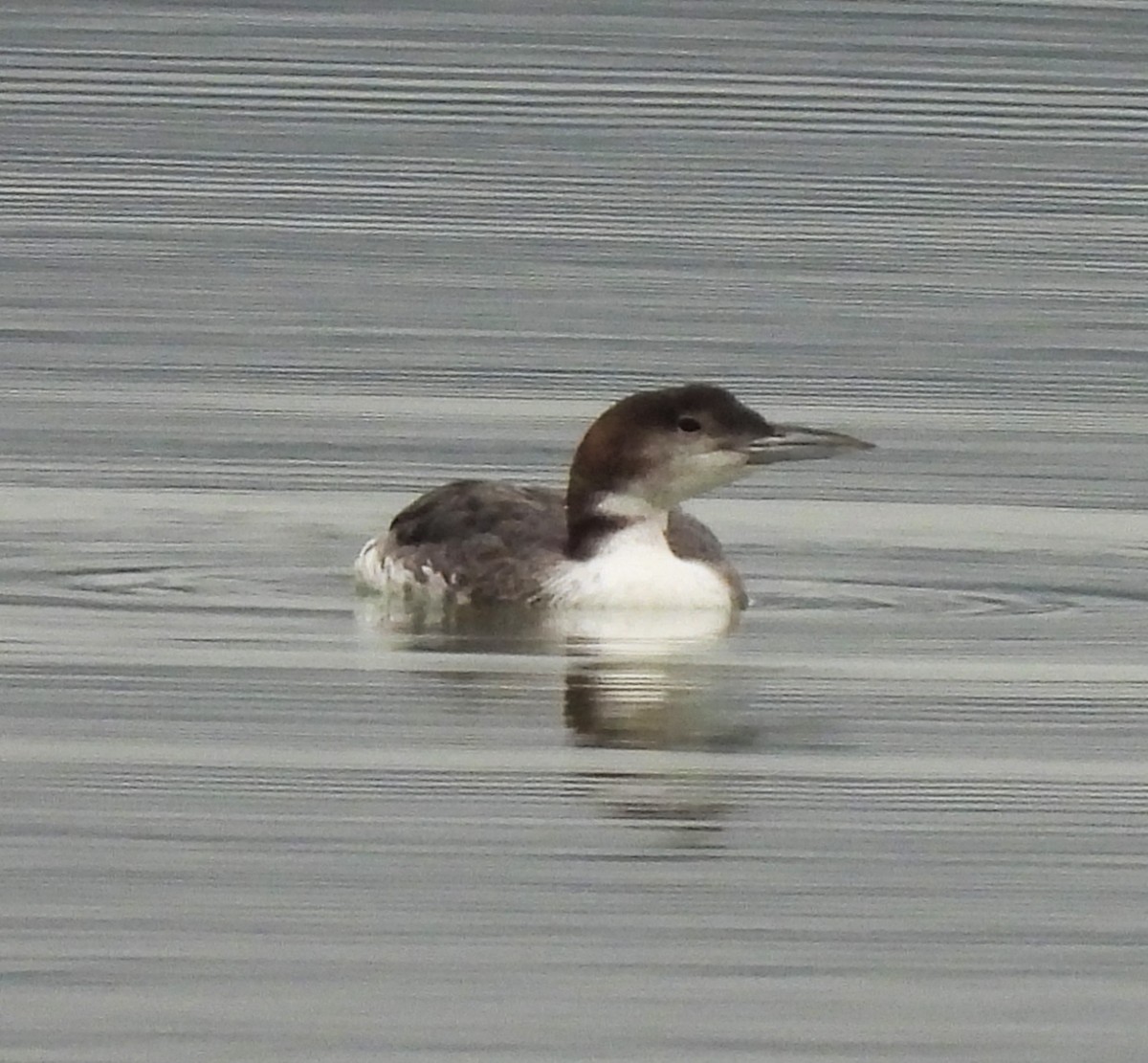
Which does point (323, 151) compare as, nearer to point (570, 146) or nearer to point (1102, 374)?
point (570, 146)

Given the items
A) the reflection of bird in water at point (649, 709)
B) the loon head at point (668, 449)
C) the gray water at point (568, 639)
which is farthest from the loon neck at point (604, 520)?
the reflection of bird in water at point (649, 709)

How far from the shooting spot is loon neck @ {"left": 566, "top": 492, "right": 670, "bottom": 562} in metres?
14.0

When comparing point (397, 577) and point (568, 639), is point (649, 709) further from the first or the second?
point (397, 577)

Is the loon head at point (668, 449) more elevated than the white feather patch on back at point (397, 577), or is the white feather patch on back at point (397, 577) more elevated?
the loon head at point (668, 449)

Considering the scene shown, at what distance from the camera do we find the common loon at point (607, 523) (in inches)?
543

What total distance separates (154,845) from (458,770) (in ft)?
3.70

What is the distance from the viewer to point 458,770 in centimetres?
1093

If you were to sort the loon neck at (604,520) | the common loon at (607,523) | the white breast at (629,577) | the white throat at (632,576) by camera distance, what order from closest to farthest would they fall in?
1. the white throat at (632,576)
2. the white breast at (629,577)
3. the common loon at (607,523)
4. the loon neck at (604,520)

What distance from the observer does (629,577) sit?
1384cm

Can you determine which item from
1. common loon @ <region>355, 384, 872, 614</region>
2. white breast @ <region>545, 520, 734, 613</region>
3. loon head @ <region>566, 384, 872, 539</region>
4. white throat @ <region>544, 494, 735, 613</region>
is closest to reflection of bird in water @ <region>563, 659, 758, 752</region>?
white throat @ <region>544, 494, 735, 613</region>

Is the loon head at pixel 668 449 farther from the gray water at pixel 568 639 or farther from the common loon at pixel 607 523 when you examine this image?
the gray water at pixel 568 639

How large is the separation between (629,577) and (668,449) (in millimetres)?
485

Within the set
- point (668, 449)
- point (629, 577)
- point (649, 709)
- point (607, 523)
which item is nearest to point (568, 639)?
point (629, 577)

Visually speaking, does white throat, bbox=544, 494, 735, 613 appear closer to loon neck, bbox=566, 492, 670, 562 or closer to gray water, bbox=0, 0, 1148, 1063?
loon neck, bbox=566, 492, 670, 562
